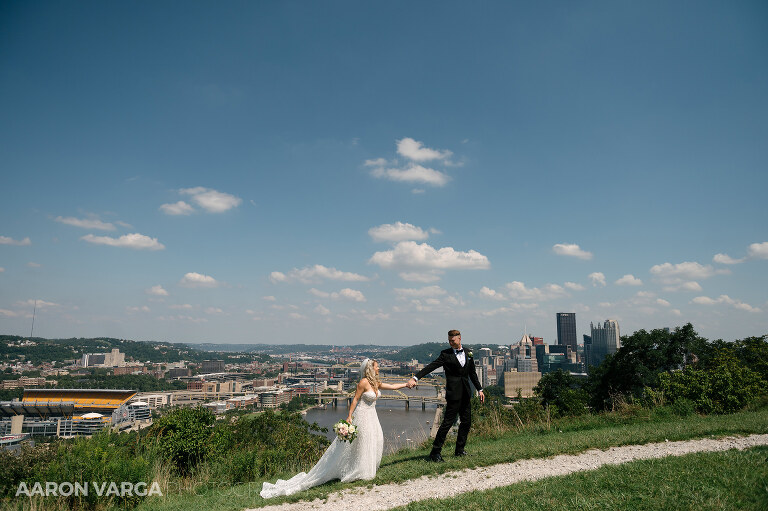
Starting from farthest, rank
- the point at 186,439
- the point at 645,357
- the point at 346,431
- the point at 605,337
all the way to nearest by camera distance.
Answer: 1. the point at 605,337
2. the point at 645,357
3. the point at 186,439
4. the point at 346,431

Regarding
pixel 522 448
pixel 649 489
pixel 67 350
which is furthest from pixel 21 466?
pixel 67 350

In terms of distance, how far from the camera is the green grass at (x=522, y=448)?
5074 mm

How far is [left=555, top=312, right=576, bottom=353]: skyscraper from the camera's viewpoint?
184188 mm

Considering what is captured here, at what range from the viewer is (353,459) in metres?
5.36

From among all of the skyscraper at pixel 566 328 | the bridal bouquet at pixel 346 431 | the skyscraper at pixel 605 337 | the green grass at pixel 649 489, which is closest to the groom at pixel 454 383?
the bridal bouquet at pixel 346 431

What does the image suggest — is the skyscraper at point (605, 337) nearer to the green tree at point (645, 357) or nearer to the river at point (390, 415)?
the river at point (390, 415)

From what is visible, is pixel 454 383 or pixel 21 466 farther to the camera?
pixel 21 466

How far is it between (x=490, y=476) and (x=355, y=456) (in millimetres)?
1783

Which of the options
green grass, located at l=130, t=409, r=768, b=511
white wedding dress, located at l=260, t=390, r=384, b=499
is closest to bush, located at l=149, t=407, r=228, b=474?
green grass, located at l=130, t=409, r=768, b=511

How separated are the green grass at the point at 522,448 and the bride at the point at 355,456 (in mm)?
141

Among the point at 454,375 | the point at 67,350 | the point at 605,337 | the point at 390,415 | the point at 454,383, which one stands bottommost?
the point at 67,350

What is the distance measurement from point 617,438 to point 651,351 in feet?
87.7

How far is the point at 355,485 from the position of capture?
5.06 meters

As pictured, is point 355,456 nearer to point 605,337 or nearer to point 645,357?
point 645,357
